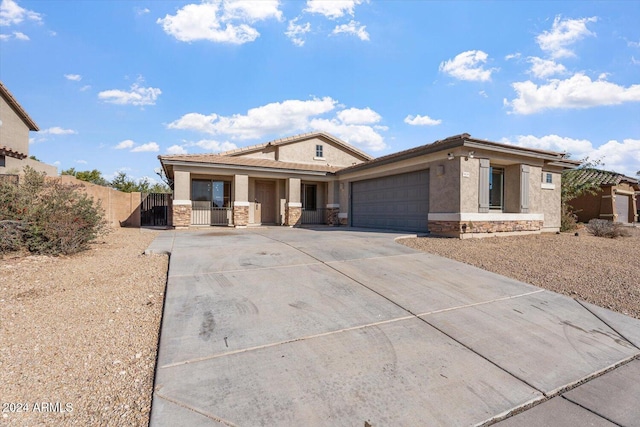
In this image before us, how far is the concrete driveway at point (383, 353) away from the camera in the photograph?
265 cm

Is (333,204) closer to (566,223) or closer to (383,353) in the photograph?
(566,223)

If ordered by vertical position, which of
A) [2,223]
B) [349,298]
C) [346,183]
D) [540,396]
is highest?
[346,183]

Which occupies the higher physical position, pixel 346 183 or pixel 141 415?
pixel 346 183

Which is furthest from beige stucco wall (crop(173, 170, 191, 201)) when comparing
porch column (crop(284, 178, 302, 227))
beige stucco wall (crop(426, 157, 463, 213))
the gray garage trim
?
beige stucco wall (crop(426, 157, 463, 213))

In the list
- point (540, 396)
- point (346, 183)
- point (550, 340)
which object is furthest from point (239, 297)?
point (346, 183)

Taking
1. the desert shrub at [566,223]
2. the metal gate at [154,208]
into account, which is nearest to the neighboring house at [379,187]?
the desert shrub at [566,223]

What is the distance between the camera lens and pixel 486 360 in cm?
344

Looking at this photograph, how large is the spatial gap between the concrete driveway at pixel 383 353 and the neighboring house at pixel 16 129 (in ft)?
57.6

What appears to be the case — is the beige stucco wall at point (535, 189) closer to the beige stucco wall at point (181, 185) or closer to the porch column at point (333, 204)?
the porch column at point (333, 204)

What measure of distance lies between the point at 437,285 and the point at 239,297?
3.34 metres

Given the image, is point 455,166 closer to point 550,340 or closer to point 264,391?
point 550,340

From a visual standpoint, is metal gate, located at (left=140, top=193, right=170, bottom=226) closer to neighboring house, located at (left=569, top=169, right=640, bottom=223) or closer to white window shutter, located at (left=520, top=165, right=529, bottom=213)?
white window shutter, located at (left=520, top=165, right=529, bottom=213)

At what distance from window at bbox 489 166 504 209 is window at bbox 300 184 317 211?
9.39m

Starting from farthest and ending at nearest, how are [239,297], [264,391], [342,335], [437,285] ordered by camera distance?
[437,285], [239,297], [342,335], [264,391]
